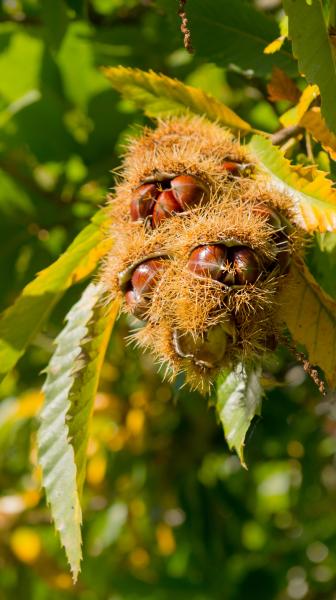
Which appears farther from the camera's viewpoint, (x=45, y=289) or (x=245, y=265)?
(x=45, y=289)

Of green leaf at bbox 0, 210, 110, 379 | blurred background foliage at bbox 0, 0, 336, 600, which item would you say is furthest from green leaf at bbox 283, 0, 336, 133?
blurred background foliage at bbox 0, 0, 336, 600

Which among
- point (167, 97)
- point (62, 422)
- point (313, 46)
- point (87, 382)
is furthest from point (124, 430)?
point (313, 46)

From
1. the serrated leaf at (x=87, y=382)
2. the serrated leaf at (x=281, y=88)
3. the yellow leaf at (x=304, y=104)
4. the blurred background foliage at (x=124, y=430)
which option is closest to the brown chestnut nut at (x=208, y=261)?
the serrated leaf at (x=87, y=382)

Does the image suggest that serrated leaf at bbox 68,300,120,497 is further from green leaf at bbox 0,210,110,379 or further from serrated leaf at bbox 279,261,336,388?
serrated leaf at bbox 279,261,336,388

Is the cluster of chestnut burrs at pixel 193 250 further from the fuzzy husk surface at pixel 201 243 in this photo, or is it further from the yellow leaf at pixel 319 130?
the yellow leaf at pixel 319 130

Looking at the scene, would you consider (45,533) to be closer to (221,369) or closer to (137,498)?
(137,498)

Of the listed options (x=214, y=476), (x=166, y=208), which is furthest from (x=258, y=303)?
(x=214, y=476)

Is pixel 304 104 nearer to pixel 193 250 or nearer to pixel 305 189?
pixel 305 189
